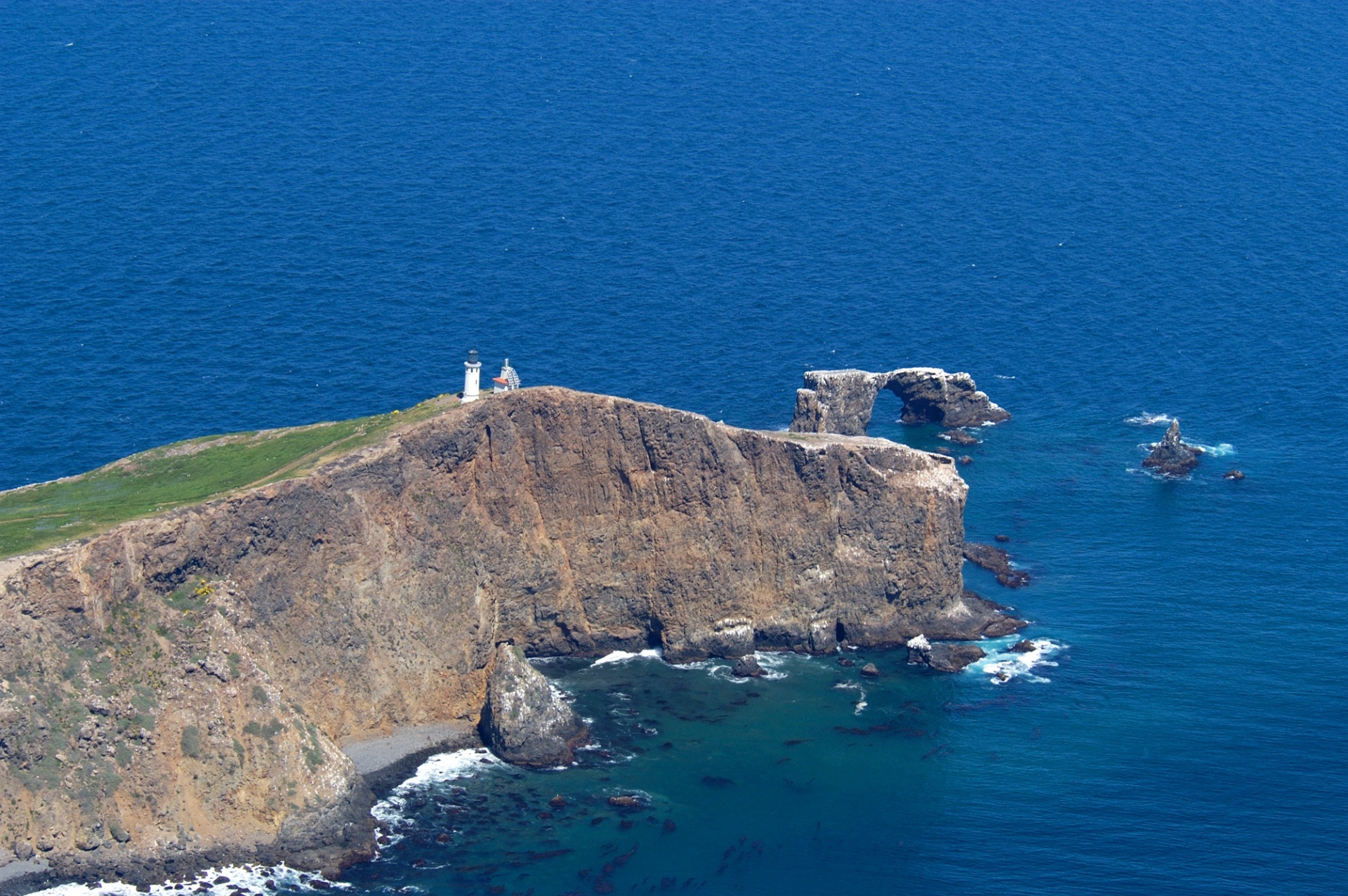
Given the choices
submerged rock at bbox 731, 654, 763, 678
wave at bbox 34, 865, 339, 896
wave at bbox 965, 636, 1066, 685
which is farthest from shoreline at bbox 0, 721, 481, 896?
wave at bbox 965, 636, 1066, 685

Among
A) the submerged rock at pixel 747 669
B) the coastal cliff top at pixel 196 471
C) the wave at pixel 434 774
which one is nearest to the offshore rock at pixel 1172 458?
the coastal cliff top at pixel 196 471

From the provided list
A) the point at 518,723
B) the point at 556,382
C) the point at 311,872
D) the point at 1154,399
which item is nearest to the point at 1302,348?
the point at 1154,399

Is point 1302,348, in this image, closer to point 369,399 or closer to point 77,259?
point 369,399

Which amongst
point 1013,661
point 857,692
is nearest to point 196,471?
point 857,692

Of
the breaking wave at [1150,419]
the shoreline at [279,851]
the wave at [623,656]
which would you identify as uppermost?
the breaking wave at [1150,419]

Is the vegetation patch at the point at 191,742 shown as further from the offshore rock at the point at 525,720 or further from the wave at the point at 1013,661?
the wave at the point at 1013,661

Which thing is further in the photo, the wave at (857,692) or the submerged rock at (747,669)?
the submerged rock at (747,669)

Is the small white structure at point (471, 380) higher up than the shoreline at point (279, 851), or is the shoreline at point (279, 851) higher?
the small white structure at point (471, 380)

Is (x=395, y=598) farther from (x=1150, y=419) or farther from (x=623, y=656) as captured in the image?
(x=1150, y=419)
